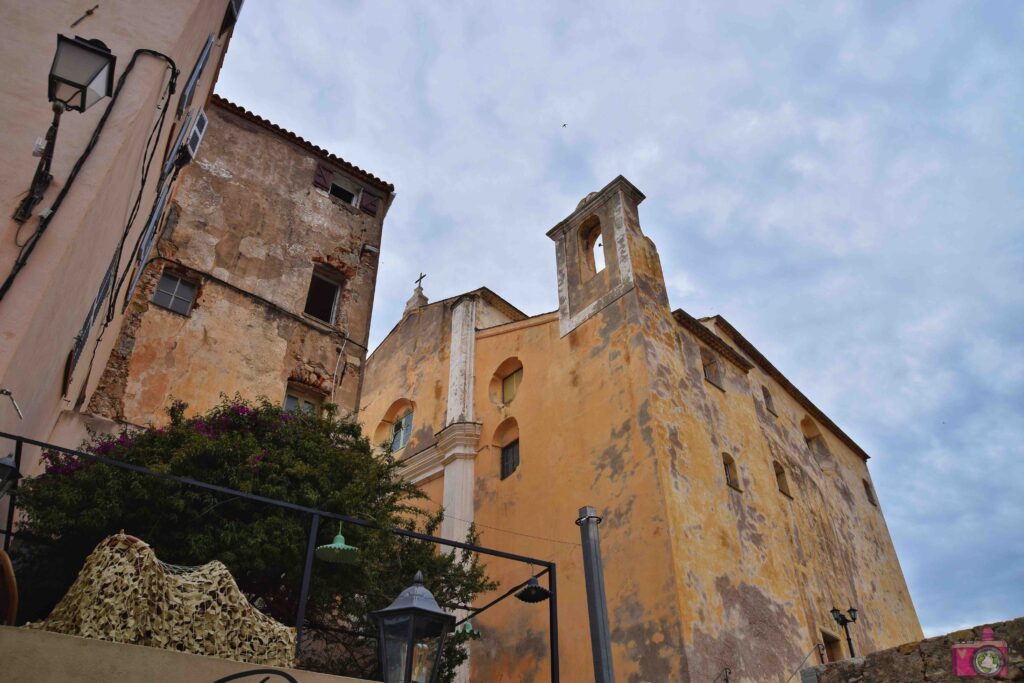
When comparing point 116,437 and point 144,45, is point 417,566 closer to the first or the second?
point 116,437

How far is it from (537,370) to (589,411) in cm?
241

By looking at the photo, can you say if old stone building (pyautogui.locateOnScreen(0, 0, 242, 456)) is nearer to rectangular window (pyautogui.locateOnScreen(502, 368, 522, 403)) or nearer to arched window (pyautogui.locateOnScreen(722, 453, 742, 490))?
rectangular window (pyautogui.locateOnScreen(502, 368, 522, 403))

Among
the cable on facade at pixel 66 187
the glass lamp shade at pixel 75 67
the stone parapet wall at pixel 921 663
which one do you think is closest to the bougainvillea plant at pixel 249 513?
the cable on facade at pixel 66 187

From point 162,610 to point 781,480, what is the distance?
1578 centimetres

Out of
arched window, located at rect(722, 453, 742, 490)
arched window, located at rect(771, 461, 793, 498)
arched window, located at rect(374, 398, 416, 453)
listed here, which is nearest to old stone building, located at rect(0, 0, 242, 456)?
arched window, located at rect(722, 453, 742, 490)

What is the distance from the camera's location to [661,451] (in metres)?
13.1

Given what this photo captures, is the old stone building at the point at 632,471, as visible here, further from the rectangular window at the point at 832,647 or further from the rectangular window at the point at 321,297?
the rectangular window at the point at 321,297

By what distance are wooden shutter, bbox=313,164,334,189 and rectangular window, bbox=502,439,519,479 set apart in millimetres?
7011

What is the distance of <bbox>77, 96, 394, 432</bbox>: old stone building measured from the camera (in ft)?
34.1

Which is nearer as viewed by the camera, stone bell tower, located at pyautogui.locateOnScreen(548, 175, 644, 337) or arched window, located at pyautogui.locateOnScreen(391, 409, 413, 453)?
stone bell tower, located at pyautogui.locateOnScreen(548, 175, 644, 337)

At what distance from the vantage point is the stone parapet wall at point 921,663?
6832 mm

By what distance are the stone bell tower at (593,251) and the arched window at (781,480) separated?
6.04 meters

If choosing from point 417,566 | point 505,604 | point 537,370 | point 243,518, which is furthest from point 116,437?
point 537,370

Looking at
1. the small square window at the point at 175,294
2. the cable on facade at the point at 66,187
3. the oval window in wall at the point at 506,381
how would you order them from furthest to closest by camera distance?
the oval window in wall at the point at 506,381, the small square window at the point at 175,294, the cable on facade at the point at 66,187
